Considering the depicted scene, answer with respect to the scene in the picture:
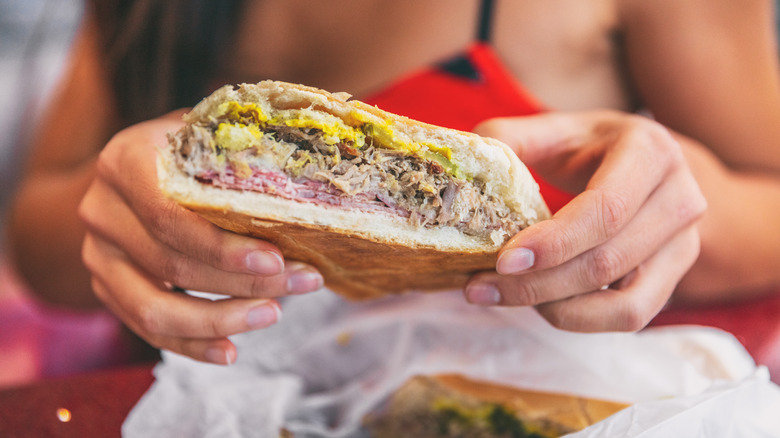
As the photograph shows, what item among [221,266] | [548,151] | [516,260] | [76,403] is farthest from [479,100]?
[76,403]

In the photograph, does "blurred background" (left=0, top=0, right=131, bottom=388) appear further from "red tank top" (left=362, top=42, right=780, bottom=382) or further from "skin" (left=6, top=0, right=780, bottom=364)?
"red tank top" (left=362, top=42, right=780, bottom=382)

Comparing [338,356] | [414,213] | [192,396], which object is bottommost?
[338,356]

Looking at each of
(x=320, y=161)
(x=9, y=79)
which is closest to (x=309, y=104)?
(x=320, y=161)

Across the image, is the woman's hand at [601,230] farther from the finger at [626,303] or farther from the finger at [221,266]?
the finger at [221,266]

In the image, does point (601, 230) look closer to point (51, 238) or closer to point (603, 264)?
point (603, 264)

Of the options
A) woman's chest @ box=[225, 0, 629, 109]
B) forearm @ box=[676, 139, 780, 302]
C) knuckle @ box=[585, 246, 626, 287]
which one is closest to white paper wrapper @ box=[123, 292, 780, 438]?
knuckle @ box=[585, 246, 626, 287]

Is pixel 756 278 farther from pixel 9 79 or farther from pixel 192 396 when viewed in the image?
pixel 9 79
